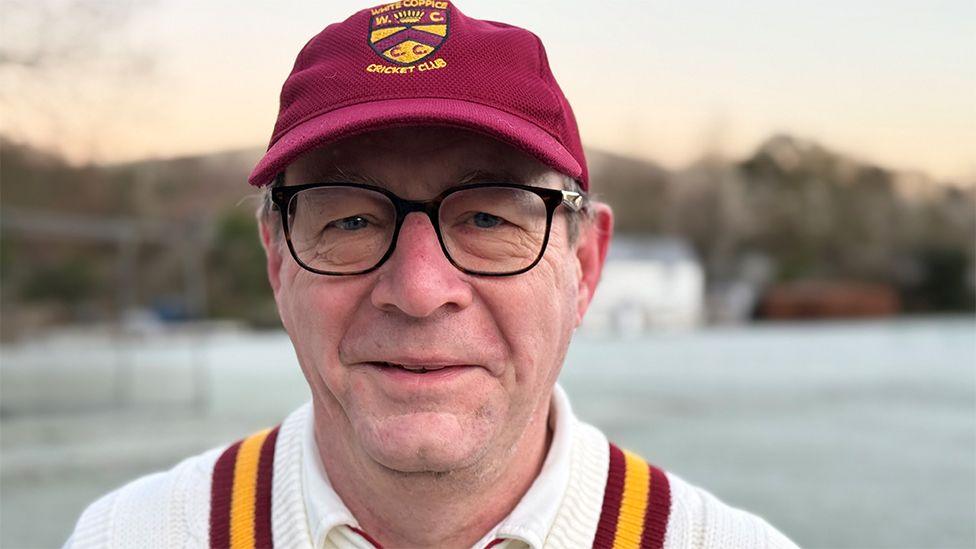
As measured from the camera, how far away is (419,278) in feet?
2.14

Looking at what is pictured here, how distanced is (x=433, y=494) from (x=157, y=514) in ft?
0.99

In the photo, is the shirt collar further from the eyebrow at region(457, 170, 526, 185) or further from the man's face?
the eyebrow at region(457, 170, 526, 185)

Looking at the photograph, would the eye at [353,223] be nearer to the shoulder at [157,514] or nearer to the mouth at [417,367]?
the mouth at [417,367]

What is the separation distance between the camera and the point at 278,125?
739 mm

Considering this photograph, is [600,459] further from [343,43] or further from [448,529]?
[343,43]

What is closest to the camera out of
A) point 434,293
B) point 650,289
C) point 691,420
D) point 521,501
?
point 434,293

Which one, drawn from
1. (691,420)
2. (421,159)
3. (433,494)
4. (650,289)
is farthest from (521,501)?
(650,289)

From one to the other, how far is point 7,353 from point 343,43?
4.11m

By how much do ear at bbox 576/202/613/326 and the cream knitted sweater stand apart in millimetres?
131

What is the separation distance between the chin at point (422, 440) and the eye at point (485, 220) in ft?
0.52

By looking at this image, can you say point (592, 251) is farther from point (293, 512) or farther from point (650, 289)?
point (650, 289)

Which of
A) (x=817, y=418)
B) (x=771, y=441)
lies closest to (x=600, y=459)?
(x=771, y=441)

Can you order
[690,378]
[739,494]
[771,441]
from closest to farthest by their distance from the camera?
[739,494], [771,441], [690,378]

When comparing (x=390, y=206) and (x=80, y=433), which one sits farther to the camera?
(x=80, y=433)
